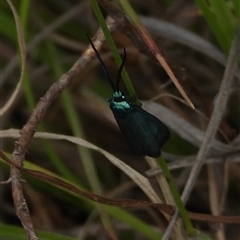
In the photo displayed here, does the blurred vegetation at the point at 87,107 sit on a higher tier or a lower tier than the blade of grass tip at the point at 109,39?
higher

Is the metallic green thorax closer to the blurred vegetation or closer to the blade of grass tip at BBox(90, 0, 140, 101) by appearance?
the blade of grass tip at BBox(90, 0, 140, 101)

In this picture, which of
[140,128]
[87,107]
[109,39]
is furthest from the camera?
[87,107]

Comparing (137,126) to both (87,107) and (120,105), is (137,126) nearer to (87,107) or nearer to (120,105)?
(120,105)

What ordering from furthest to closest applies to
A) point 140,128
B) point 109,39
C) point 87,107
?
point 87,107, point 140,128, point 109,39

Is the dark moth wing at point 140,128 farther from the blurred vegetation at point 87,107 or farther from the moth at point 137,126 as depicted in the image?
the blurred vegetation at point 87,107

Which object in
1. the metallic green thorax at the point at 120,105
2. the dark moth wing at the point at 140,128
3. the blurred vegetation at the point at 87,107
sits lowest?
the dark moth wing at the point at 140,128

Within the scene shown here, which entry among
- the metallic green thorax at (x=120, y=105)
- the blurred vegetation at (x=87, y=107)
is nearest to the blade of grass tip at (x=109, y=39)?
the metallic green thorax at (x=120, y=105)

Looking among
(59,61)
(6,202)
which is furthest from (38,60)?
(6,202)

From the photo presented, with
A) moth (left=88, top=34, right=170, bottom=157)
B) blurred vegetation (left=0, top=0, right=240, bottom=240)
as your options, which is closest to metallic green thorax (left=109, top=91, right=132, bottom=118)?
moth (left=88, top=34, right=170, bottom=157)

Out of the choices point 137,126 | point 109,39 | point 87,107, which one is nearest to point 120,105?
point 137,126

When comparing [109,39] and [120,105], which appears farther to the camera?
[120,105]

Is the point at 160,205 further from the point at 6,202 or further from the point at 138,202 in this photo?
the point at 6,202
